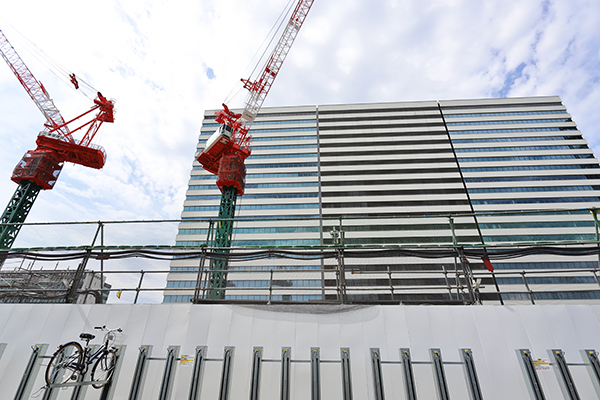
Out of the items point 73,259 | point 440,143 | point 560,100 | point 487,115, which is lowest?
point 73,259

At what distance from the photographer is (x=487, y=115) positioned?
250 feet

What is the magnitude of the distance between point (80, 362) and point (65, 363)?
0.24 metres

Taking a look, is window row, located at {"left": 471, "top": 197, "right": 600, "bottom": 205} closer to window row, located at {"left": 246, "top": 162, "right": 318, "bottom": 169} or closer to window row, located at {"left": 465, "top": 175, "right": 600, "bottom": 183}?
window row, located at {"left": 465, "top": 175, "right": 600, "bottom": 183}

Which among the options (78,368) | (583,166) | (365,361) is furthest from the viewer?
(583,166)

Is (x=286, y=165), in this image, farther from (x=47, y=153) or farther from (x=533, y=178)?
(x=533, y=178)

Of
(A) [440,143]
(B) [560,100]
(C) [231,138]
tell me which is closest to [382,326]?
(C) [231,138]

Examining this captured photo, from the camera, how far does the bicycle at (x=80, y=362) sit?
530 centimetres

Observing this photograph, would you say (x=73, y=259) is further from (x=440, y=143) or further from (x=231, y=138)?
(x=440, y=143)

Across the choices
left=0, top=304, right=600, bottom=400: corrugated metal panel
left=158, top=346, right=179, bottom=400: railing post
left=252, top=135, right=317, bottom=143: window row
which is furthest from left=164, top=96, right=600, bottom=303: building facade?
left=158, top=346, right=179, bottom=400: railing post

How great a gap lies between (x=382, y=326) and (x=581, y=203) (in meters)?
84.1

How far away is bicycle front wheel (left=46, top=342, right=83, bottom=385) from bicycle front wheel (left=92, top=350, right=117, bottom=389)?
13.6 inches

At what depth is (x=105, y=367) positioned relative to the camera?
5625 mm

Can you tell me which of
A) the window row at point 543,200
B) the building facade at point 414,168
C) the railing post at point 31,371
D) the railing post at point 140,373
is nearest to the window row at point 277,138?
the building facade at point 414,168

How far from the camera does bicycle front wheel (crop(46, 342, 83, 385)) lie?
5273 millimetres
